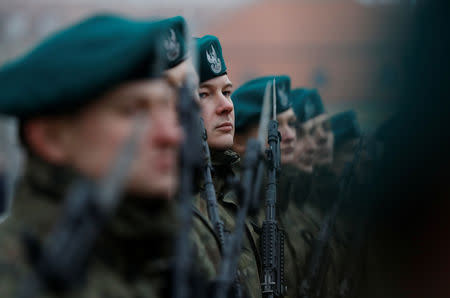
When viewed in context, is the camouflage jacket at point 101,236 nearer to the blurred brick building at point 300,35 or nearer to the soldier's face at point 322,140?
the blurred brick building at point 300,35

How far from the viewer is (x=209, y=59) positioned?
11.6ft

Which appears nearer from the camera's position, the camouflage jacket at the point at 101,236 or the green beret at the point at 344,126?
the camouflage jacket at the point at 101,236

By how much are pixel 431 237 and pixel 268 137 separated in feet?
3.48

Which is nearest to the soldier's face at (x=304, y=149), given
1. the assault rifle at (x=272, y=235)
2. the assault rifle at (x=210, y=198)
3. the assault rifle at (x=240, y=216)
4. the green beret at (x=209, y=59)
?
the assault rifle at (x=272, y=235)

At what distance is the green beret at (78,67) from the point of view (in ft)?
5.83

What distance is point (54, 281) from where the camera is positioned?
156 centimetres

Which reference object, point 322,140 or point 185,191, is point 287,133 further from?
point 185,191

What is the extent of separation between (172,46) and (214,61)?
1005mm

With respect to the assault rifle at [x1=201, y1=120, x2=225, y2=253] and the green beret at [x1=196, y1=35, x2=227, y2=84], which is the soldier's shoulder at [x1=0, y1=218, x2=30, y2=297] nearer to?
the assault rifle at [x1=201, y1=120, x2=225, y2=253]

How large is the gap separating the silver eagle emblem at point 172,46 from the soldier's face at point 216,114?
27.3 inches

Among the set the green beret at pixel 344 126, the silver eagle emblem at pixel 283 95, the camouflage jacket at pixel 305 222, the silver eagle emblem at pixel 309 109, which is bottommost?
the camouflage jacket at pixel 305 222

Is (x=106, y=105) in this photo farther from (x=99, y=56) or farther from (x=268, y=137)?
(x=268, y=137)

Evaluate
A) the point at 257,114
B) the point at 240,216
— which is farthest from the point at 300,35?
the point at 240,216

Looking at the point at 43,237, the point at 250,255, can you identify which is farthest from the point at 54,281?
the point at 250,255
